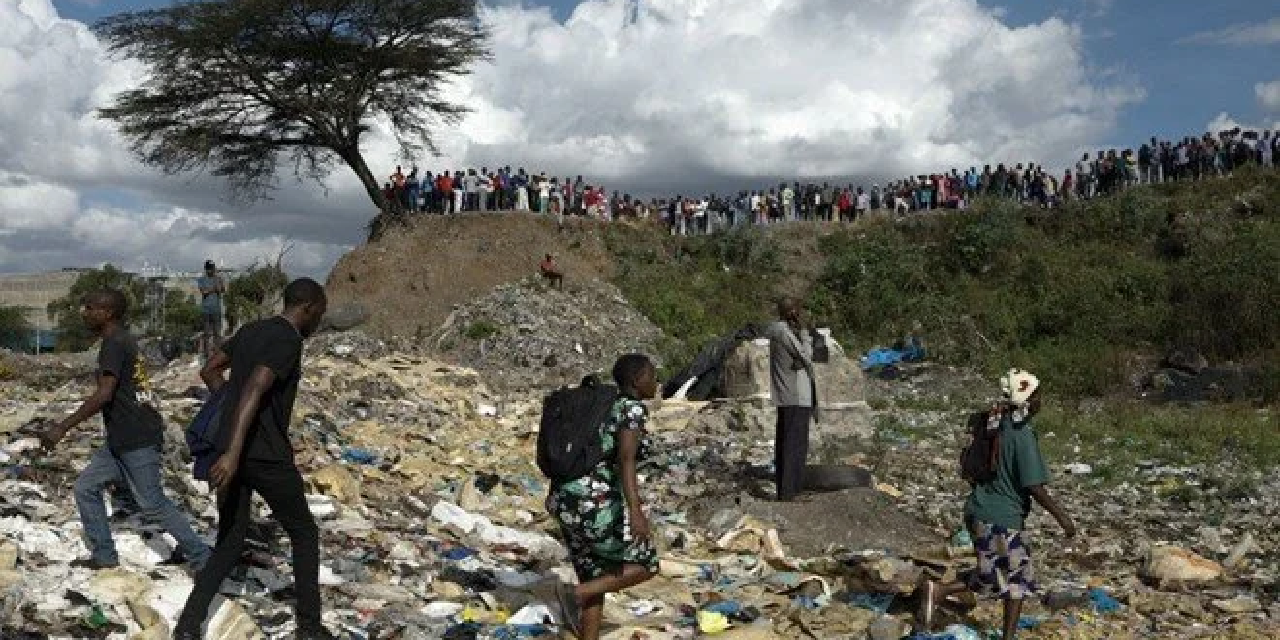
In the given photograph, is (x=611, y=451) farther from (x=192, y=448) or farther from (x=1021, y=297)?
(x=1021, y=297)

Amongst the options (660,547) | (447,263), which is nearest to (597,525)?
(660,547)

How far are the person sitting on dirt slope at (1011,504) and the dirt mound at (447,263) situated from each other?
1665 cm

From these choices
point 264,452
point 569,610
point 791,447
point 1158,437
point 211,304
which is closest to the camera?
point 264,452

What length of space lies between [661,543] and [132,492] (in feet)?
10.3

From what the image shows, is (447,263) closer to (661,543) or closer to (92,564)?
(661,543)

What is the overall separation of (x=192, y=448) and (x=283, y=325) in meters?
0.68

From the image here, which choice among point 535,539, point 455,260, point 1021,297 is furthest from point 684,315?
point 535,539

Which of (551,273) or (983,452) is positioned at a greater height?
(551,273)

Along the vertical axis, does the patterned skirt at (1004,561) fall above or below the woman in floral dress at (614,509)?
below

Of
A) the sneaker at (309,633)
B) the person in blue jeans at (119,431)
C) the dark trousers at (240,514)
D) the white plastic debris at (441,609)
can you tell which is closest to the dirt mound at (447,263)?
the white plastic debris at (441,609)

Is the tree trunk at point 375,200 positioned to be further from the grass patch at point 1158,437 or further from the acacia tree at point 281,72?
the grass patch at point 1158,437

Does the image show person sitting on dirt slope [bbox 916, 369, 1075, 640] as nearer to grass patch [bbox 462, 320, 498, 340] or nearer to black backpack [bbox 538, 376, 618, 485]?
black backpack [bbox 538, 376, 618, 485]

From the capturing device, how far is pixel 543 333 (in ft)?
61.9

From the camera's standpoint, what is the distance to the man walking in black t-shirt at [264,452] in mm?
3797
